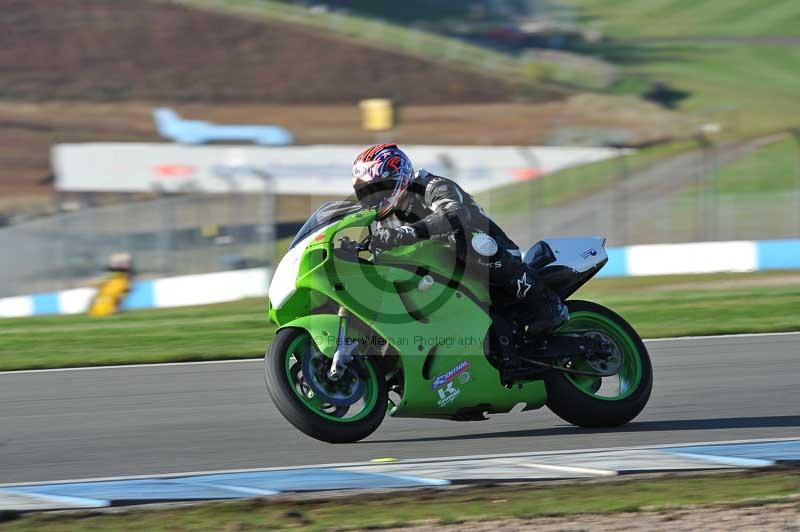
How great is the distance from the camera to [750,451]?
6.35m

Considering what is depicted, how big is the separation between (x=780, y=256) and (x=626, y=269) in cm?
245

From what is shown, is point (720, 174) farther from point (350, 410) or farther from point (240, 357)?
point (350, 410)

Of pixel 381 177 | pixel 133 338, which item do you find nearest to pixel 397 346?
pixel 381 177

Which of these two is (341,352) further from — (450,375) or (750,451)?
(750,451)

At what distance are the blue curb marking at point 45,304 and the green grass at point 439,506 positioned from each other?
46.2 ft

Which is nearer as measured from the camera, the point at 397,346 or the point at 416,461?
the point at 416,461

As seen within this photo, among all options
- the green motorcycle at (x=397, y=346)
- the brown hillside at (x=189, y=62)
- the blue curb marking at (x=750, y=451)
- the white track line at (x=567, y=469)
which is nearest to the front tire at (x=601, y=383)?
the green motorcycle at (x=397, y=346)

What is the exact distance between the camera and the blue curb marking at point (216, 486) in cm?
555

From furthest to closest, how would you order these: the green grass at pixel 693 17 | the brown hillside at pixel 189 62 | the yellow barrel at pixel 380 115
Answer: the green grass at pixel 693 17, the brown hillside at pixel 189 62, the yellow barrel at pixel 380 115

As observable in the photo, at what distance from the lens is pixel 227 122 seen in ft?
141

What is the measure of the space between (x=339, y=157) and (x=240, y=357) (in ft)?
49.9

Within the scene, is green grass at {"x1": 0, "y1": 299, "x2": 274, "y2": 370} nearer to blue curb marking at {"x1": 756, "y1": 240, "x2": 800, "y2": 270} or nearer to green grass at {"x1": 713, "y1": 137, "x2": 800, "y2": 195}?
blue curb marking at {"x1": 756, "y1": 240, "x2": 800, "y2": 270}

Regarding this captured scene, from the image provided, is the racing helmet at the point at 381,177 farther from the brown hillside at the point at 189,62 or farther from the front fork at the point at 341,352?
the brown hillside at the point at 189,62

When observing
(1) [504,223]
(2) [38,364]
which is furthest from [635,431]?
(1) [504,223]
